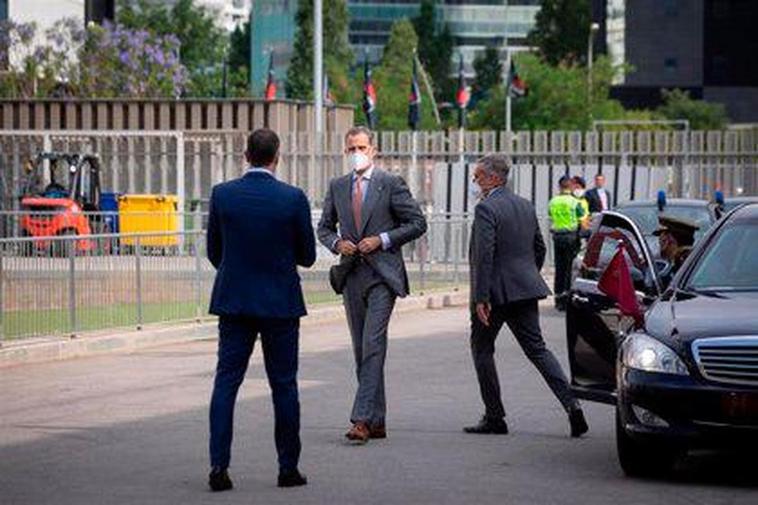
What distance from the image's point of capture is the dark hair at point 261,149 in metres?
13.4

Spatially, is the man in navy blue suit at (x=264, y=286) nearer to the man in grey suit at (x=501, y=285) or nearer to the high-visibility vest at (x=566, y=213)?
the man in grey suit at (x=501, y=285)

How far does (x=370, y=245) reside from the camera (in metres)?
15.6

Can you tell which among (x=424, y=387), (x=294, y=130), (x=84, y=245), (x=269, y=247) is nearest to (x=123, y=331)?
(x=84, y=245)

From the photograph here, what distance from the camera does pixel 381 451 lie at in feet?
49.5

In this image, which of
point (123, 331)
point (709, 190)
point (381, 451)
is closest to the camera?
point (381, 451)

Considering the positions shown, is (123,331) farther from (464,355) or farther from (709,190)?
(709,190)

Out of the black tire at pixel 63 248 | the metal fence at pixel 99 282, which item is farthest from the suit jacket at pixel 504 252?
the black tire at pixel 63 248

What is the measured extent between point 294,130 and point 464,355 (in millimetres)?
27651

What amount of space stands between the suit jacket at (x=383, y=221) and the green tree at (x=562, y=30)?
365 feet

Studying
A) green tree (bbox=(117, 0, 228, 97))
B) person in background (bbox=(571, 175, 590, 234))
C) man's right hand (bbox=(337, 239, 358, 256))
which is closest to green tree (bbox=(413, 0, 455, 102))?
green tree (bbox=(117, 0, 228, 97))

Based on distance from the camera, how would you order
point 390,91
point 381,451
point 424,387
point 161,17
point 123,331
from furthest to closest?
point 161,17 → point 390,91 → point 123,331 → point 424,387 → point 381,451

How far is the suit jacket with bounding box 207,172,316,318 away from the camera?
13.3 meters

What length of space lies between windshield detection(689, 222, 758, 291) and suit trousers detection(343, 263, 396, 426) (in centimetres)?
227

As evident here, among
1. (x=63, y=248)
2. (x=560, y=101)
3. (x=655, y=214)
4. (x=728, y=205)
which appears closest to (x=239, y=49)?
(x=560, y=101)
